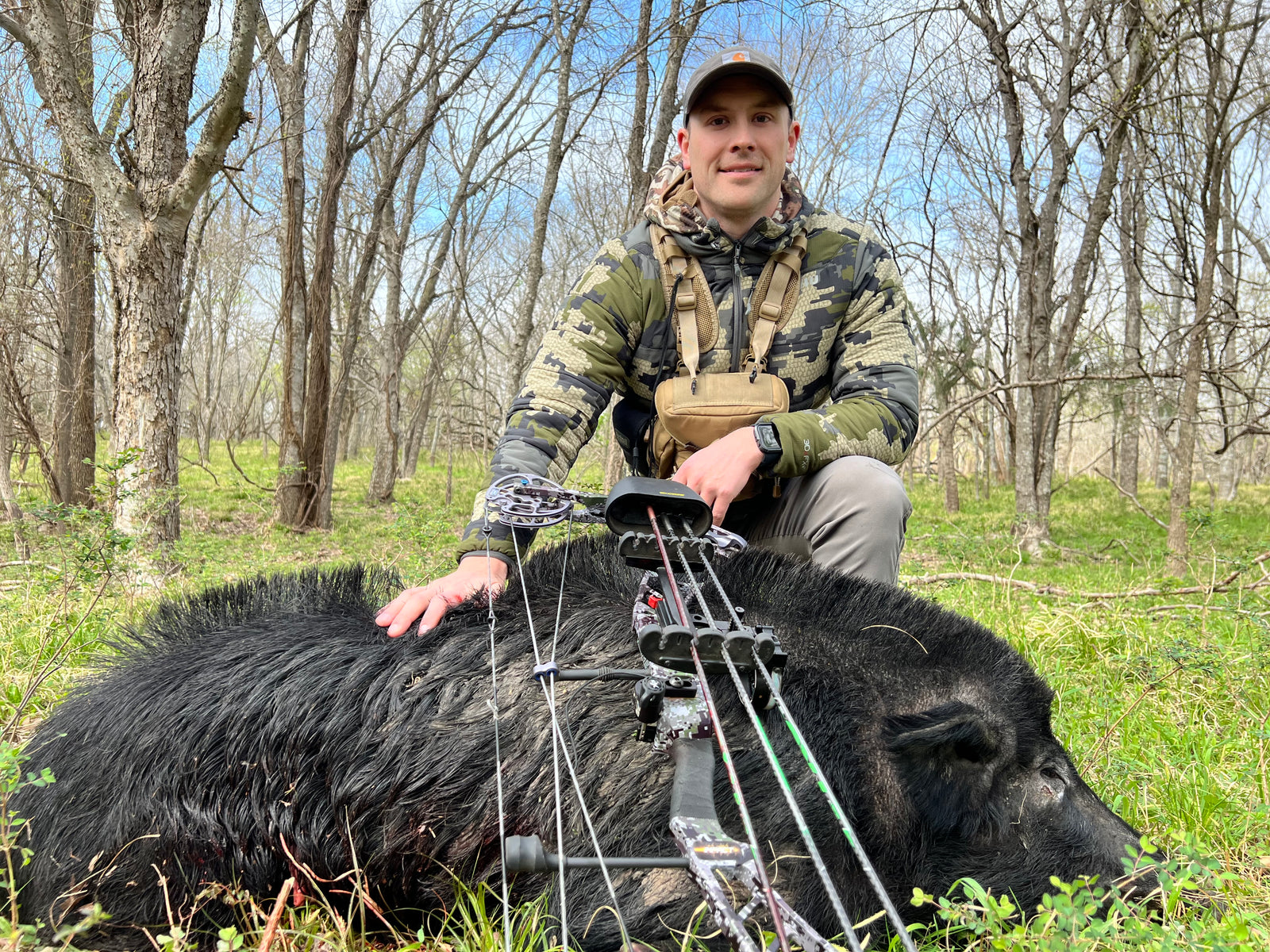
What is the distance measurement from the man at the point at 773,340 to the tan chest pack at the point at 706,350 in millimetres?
37

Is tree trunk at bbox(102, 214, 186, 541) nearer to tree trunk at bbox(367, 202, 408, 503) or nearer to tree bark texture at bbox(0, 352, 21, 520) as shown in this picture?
tree bark texture at bbox(0, 352, 21, 520)

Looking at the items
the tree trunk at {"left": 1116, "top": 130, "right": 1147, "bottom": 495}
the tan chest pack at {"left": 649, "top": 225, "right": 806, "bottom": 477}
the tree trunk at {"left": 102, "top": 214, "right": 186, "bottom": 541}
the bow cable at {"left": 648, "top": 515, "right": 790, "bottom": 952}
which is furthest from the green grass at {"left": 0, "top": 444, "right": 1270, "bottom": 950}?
the tree trunk at {"left": 1116, "top": 130, "right": 1147, "bottom": 495}

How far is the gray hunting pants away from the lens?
9.05ft

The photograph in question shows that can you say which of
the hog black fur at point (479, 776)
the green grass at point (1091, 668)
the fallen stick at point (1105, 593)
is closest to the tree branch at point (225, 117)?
the green grass at point (1091, 668)

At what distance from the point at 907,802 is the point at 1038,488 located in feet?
28.4

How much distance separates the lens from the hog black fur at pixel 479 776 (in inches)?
75.2

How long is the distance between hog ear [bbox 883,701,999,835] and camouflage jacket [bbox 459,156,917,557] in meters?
1.12

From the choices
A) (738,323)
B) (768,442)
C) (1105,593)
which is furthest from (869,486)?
(1105,593)

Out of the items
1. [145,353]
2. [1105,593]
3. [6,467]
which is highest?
[145,353]

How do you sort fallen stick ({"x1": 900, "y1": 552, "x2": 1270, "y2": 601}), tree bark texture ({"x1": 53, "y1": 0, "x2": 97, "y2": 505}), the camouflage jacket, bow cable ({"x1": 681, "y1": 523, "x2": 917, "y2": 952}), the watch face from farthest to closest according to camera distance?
tree bark texture ({"x1": 53, "y1": 0, "x2": 97, "y2": 505}), fallen stick ({"x1": 900, "y1": 552, "x2": 1270, "y2": 601}), the camouflage jacket, the watch face, bow cable ({"x1": 681, "y1": 523, "x2": 917, "y2": 952})

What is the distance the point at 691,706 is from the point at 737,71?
2430mm

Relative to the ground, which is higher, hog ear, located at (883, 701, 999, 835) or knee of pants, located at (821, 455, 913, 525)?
knee of pants, located at (821, 455, 913, 525)

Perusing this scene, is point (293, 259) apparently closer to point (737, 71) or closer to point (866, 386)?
point (737, 71)

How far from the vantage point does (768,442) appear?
2.56 metres
